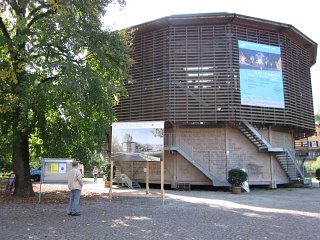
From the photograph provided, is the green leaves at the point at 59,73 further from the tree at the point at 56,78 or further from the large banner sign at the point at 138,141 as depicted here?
the large banner sign at the point at 138,141

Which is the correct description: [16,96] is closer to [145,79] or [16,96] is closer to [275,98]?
[145,79]

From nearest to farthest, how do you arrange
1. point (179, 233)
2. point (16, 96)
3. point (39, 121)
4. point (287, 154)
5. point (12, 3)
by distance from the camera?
point (179, 233) → point (12, 3) → point (16, 96) → point (39, 121) → point (287, 154)

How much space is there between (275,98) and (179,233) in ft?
60.9

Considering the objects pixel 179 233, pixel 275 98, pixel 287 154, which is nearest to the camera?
pixel 179 233

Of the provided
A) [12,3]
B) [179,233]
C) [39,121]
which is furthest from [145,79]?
[179,233]

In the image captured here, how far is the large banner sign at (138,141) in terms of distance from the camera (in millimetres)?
15017

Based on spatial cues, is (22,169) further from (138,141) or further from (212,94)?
(212,94)

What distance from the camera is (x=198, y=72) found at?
78.3 feet

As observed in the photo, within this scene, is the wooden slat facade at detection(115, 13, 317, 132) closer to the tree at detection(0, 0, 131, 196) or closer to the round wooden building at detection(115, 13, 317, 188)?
the round wooden building at detection(115, 13, 317, 188)

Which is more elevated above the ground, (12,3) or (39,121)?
(12,3)

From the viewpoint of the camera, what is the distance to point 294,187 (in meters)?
27.5

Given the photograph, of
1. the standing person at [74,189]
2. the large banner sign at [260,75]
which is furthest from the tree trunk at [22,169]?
the large banner sign at [260,75]

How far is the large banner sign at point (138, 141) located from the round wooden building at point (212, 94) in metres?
7.94

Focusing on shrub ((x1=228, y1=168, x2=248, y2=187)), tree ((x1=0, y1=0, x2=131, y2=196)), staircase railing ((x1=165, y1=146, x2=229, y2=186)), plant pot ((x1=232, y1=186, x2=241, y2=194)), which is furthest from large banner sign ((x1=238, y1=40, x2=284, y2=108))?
tree ((x1=0, y1=0, x2=131, y2=196))
